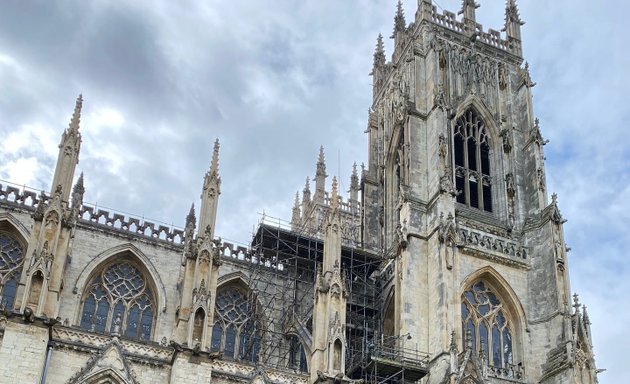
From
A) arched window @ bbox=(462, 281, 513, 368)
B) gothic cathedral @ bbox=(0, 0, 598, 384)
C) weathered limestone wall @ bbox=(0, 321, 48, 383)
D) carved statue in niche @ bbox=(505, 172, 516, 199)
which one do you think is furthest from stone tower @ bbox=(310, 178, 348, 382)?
carved statue in niche @ bbox=(505, 172, 516, 199)

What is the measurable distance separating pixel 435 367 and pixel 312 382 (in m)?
4.44

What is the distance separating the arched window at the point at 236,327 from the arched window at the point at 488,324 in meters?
7.25

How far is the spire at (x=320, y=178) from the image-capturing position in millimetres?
48959

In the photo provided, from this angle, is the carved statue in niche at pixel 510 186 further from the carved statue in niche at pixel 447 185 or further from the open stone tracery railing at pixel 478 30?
the open stone tracery railing at pixel 478 30

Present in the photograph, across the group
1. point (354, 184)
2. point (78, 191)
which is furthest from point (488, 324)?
point (354, 184)

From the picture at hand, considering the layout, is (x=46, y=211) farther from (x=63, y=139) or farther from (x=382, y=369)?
(x=382, y=369)

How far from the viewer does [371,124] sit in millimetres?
37000

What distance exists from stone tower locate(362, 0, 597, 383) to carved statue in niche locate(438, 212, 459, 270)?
4cm

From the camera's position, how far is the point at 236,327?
28.5 metres

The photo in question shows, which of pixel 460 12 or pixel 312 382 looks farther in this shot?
pixel 460 12

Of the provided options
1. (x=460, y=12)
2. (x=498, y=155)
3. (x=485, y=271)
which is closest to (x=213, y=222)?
(x=485, y=271)

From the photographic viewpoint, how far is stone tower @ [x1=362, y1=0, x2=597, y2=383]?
26516 mm

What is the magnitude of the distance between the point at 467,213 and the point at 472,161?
3.11 meters

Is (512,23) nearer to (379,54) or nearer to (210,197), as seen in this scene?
(379,54)
